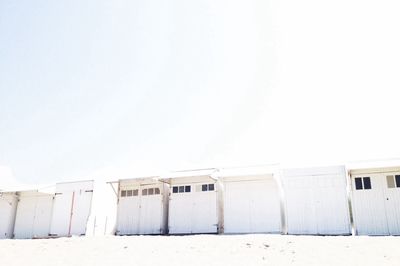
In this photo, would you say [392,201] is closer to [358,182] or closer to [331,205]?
[358,182]

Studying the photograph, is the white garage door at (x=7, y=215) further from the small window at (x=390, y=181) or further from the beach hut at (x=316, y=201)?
the small window at (x=390, y=181)

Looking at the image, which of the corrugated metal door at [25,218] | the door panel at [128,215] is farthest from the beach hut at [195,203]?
the corrugated metal door at [25,218]

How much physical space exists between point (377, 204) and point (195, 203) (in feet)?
29.7

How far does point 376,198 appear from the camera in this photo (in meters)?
16.5

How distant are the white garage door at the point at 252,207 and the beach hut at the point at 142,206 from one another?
3804mm

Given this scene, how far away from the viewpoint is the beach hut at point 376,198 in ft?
53.0

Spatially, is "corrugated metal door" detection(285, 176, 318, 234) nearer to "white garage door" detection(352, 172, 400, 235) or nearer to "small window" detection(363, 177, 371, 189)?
"white garage door" detection(352, 172, 400, 235)

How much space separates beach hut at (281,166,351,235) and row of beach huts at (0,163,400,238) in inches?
1.7

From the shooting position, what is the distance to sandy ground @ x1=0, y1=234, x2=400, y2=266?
31.3 ft

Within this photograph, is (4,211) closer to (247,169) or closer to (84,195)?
(84,195)

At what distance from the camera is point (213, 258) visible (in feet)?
32.8

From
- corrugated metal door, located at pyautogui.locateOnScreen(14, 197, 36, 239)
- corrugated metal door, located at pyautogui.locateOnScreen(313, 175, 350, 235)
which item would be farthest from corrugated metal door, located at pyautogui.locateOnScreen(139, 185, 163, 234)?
corrugated metal door, located at pyautogui.locateOnScreen(14, 197, 36, 239)

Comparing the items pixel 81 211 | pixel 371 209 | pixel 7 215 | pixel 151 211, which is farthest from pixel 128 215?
pixel 371 209

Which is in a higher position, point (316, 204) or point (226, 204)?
point (226, 204)
